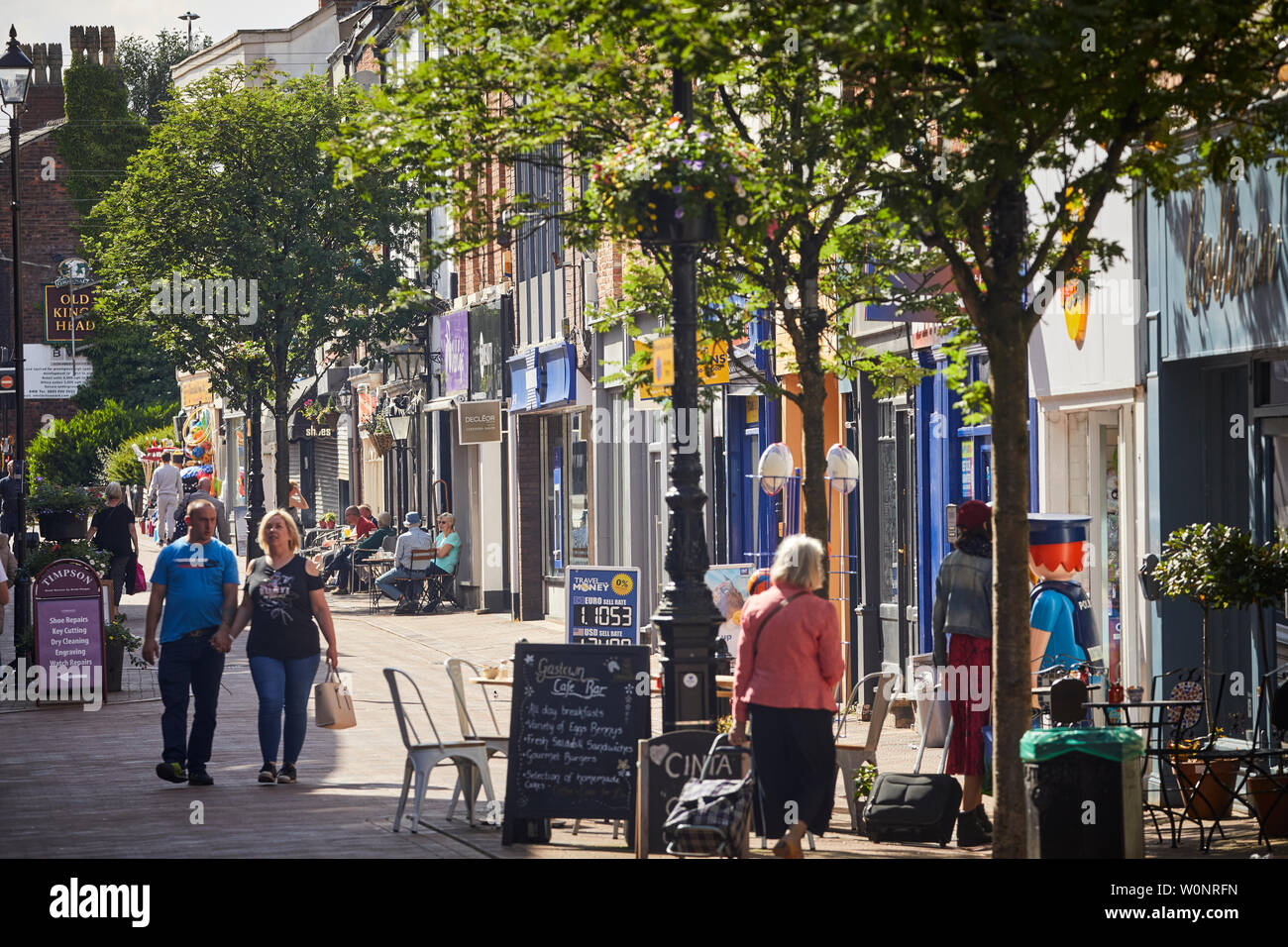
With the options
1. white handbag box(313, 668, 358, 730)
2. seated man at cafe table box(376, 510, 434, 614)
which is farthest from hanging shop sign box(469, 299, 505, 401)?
white handbag box(313, 668, 358, 730)

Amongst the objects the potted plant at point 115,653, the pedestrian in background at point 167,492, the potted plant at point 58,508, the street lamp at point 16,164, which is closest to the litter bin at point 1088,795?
the potted plant at point 115,653

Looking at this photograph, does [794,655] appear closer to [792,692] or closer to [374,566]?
[792,692]

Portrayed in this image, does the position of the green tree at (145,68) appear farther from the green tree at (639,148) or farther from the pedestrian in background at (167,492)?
the green tree at (639,148)

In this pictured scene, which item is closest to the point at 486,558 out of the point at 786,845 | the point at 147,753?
the point at 147,753

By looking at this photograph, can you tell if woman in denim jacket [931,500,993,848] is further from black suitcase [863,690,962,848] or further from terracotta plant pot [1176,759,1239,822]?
terracotta plant pot [1176,759,1239,822]

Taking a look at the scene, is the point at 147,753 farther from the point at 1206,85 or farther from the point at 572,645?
the point at 1206,85

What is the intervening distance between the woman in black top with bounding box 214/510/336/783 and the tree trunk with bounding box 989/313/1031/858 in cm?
541

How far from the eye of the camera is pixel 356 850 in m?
10.5

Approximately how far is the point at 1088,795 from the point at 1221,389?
5.32 metres

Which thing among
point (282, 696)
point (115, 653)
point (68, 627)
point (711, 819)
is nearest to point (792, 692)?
point (711, 819)

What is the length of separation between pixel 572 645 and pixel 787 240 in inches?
124

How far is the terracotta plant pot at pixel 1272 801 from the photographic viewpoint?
10344 millimetres

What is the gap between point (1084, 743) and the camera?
8.75 m

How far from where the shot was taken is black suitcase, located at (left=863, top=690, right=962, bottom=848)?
36.2ft
